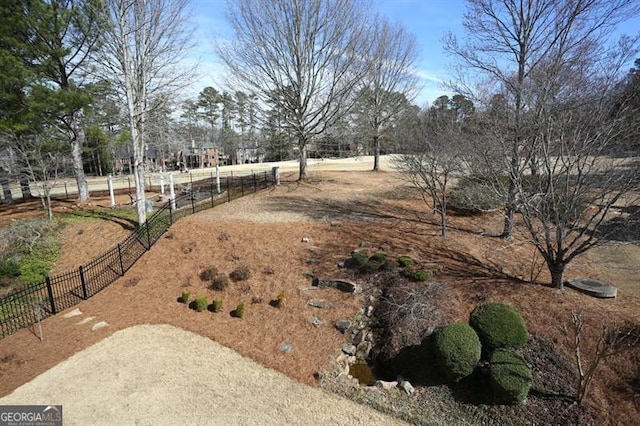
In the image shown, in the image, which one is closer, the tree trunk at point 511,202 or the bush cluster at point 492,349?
the bush cluster at point 492,349

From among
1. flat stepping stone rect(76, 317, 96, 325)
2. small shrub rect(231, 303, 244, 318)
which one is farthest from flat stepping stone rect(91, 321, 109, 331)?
small shrub rect(231, 303, 244, 318)

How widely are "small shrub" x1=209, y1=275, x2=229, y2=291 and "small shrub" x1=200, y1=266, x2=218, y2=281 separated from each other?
183 millimetres

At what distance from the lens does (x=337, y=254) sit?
11.1m

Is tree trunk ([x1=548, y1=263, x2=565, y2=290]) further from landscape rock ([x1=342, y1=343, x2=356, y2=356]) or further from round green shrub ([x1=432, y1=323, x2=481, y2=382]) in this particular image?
landscape rock ([x1=342, y1=343, x2=356, y2=356])

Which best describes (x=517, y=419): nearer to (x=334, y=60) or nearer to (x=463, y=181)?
(x=463, y=181)

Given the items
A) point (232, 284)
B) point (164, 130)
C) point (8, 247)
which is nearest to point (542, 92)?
point (232, 284)

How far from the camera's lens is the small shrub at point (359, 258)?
10.1 meters

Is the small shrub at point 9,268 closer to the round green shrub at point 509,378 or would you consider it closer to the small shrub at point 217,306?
the small shrub at point 217,306

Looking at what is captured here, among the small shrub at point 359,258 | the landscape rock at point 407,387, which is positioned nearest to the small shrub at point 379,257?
the small shrub at point 359,258

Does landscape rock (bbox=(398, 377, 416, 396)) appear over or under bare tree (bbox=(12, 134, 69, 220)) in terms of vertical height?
under

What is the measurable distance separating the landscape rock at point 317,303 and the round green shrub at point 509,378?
4191mm

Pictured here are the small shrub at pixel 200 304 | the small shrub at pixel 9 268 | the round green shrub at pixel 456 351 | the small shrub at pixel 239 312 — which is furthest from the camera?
the small shrub at pixel 9 268

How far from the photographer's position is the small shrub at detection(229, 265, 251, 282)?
33.7 ft

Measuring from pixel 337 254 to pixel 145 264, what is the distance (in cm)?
659
